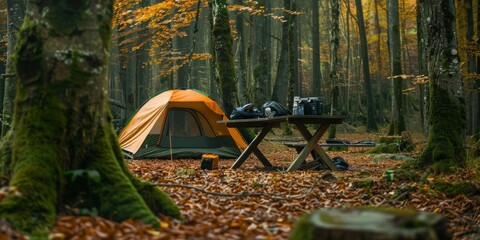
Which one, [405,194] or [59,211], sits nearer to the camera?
[59,211]

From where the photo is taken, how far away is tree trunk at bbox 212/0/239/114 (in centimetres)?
1270

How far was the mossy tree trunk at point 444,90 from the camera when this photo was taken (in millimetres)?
7230

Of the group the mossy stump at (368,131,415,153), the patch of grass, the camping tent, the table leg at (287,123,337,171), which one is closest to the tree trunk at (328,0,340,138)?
the mossy stump at (368,131,415,153)

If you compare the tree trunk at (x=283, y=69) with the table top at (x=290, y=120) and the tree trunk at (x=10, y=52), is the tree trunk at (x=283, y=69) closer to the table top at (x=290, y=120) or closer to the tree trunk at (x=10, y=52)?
the table top at (x=290, y=120)

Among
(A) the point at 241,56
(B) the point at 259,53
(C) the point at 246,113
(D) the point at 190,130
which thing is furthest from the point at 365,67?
(C) the point at 246,113

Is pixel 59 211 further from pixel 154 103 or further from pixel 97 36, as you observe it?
pixel 154 103

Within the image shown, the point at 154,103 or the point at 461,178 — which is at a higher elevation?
the point at 154,103

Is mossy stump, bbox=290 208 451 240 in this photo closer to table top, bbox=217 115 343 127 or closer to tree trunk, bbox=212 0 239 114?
table top, bbox=217 115 343 127

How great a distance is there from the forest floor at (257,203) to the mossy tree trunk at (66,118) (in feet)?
0.94

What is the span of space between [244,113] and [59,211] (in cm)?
575

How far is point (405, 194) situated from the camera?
567 cm

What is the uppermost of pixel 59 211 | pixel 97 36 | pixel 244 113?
pixel 97 36

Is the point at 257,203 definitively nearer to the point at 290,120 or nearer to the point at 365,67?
the point at 290,120

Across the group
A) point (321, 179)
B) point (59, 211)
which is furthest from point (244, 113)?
point (59, 211)
